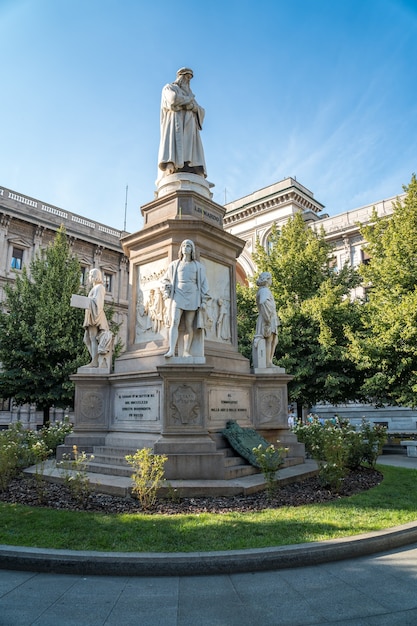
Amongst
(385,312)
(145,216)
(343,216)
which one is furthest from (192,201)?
(343,216)

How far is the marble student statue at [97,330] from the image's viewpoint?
457 inches

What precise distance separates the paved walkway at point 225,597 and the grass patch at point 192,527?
46cm

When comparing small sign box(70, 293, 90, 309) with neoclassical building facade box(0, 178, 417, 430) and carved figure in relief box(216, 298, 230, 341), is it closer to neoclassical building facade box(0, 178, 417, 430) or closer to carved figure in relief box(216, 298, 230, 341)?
carved figure in relief box(216, 298, 230, 341)

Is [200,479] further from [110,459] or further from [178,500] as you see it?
[110,459]

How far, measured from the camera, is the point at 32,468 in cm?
995

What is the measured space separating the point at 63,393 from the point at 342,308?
14.8 m

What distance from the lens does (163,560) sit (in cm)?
463

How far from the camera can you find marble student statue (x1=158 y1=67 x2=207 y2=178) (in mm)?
12852

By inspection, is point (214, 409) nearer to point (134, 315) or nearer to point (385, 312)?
point (134, 315)

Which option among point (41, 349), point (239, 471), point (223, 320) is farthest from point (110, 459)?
point (41, 349)

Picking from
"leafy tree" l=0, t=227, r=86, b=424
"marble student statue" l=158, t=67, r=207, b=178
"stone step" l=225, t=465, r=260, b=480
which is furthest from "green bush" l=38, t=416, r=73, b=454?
"leafy tree" l=0, t=227, r=86, b=424

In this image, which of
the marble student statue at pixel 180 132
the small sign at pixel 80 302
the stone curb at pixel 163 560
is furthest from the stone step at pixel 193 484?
the marble student statue at pixel 180 132

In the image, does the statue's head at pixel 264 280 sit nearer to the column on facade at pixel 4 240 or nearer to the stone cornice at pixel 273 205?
the column on facade at pixel 4 240

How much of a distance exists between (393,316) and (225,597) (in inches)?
713
